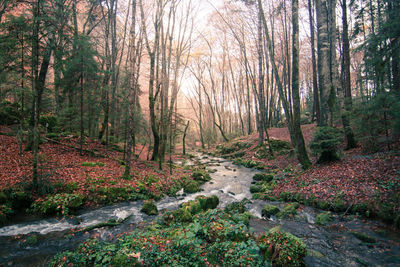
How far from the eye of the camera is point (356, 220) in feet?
17.4

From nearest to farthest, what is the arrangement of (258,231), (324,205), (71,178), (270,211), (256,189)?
(258,231)
(324,205)
(270,211)
(71,178)
(256,189)

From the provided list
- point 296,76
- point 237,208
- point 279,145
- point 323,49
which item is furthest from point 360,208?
point 279,145

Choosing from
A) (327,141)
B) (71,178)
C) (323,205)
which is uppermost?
(327,141)

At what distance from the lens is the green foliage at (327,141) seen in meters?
7.94

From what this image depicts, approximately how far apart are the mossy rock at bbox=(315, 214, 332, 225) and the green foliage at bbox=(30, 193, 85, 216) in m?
7.73

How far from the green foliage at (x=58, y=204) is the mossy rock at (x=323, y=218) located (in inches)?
304

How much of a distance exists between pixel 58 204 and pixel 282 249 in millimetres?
6834

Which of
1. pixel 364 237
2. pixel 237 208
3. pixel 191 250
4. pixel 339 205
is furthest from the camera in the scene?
pixel 237 208

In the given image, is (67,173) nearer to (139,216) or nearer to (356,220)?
(139,216)

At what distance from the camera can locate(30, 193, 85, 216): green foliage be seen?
6141 millimetres

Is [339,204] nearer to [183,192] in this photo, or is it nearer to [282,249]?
[282,249]

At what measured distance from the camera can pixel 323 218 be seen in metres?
5.58

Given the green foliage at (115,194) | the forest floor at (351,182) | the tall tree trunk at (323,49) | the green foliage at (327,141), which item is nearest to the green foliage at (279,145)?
the forest floor at (351,182)

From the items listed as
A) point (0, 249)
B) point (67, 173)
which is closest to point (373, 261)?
point (0, 249)
